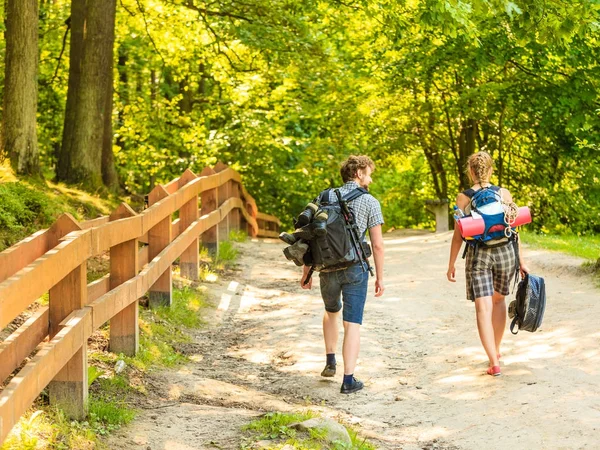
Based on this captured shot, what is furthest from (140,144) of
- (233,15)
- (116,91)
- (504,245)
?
(504,245)

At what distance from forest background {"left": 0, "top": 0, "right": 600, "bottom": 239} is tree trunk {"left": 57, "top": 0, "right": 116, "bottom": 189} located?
2 cm

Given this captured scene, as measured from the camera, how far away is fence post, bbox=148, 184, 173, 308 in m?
8.91

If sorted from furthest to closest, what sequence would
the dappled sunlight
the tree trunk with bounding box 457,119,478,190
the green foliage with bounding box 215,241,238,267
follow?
the tree trunk with bounding box 457,119,478,190 → the green foliage with bounding box 215,241,238,267 → the dappled sunlight

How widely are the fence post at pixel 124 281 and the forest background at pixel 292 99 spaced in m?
4.96

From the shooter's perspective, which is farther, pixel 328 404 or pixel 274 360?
pixel 274 360

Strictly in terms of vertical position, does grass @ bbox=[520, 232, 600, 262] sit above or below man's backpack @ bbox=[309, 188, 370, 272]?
below

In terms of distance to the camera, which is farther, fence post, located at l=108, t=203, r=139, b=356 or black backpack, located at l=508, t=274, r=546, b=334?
black backpack, located at l=508, t=274, r=546, b=334

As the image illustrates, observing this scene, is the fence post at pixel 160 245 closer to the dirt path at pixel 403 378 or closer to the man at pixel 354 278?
the dirt path at pixel 403 378

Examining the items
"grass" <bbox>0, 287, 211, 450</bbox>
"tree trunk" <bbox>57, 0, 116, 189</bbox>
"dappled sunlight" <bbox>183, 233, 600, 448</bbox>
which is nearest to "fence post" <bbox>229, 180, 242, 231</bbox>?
"tree trunk" <bbox>57, 0, 116, 189</bbox>

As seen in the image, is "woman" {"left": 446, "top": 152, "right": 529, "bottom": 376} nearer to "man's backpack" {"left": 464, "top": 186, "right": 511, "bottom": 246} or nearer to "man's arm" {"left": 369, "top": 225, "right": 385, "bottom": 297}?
"man's backpack" {"left": 464, "top": 186, "right": 511, "bottom": 246}

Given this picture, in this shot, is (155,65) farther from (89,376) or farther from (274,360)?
(89,376)

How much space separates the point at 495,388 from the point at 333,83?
15.3m

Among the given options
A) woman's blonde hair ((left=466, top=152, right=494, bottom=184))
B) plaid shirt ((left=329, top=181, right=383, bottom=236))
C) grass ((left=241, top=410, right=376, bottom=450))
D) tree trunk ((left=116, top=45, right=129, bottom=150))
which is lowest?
grass ((left=241, top=410, right=376, bottom=450))

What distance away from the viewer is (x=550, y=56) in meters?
17.1
